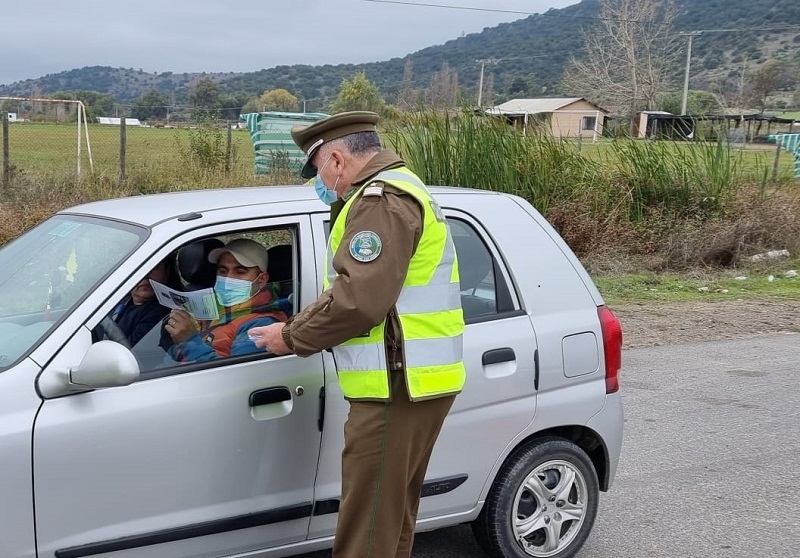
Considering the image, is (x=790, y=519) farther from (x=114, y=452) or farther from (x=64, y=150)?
(x=64, y=150)

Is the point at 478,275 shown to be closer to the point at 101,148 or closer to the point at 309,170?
the point at 309,170

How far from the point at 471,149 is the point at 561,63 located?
95.7 metres

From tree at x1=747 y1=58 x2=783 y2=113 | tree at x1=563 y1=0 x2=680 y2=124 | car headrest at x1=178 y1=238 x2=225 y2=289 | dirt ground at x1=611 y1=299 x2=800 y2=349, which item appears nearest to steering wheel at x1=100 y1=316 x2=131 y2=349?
car headrest at x1=178 y1=238 x2=225 y2=289

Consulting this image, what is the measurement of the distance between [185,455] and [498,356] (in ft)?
4.44

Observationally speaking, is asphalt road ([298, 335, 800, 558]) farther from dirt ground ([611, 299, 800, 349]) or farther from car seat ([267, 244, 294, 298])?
car seat ([267, 244, 294, 298])

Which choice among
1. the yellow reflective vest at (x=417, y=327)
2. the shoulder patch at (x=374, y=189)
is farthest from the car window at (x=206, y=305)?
the shoulder patch at (x=374, y=189)

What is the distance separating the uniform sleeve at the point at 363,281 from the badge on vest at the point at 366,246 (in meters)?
0.01

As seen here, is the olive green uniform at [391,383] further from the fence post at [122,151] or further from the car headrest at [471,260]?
the fence post at [122,151]

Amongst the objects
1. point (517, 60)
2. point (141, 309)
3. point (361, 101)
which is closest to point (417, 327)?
point (141, 309)

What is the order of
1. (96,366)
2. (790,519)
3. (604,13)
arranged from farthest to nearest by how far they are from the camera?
1. (604,13)
2. (790,519)
3. (96,366)

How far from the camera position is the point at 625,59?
4959 centimetres

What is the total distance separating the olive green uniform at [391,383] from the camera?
2682mm

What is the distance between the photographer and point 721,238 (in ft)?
43.0

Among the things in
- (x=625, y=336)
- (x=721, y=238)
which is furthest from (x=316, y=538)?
(x=721, y=238)
